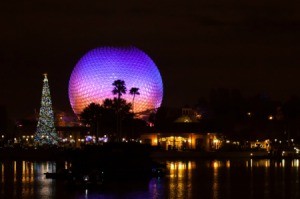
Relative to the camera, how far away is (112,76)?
Result: 121 m

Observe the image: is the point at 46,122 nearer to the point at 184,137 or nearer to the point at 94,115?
the point at 94,115

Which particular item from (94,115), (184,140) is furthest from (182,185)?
(184,140)

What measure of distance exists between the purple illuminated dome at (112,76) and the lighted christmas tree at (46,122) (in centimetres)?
2259

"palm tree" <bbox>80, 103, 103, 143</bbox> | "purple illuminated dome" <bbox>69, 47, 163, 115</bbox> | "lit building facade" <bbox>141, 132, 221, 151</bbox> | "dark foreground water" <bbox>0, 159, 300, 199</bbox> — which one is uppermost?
Answer: "purple illuminated dome" <bbox>69, 47, 163, 115</bbox>

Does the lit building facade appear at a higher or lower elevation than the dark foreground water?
higher

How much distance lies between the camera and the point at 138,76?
121500 millimetres

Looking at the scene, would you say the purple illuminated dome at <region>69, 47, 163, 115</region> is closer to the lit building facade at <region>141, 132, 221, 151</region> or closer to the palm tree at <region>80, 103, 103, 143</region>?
the lit building facade at <region>141, 132, 221, 151</region>

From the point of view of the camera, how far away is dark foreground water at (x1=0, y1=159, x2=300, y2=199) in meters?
49.8

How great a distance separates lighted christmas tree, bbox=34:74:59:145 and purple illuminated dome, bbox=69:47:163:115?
22585 mm

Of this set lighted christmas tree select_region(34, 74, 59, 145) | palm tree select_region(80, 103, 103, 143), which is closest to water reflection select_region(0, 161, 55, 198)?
lighted christmas tree select_region(34, 74, 59, 145)

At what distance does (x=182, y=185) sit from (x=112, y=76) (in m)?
66.5

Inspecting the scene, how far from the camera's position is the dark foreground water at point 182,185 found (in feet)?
163

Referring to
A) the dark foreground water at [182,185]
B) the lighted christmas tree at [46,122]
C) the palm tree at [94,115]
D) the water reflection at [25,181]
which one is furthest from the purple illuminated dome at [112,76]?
the dark foreground water at [182,185]

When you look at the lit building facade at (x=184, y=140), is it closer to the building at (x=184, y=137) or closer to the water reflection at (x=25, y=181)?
the building at (x=184, y=137)
